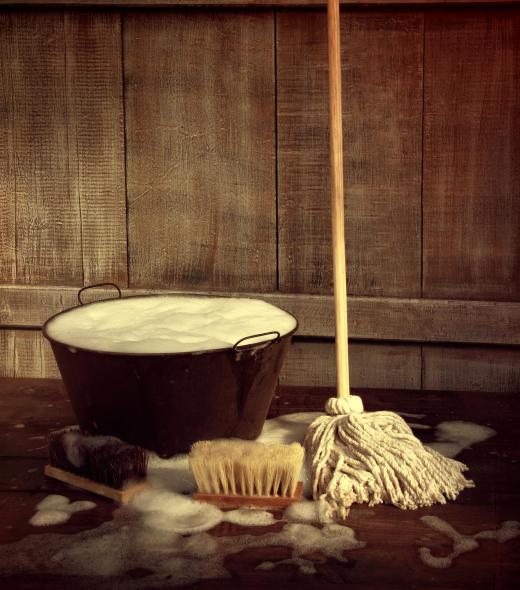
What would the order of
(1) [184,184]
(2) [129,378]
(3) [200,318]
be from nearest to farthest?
(2) [129,378]
(3) [200,318]
(1) [184,184]

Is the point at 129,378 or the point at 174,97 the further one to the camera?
the point at 174,97

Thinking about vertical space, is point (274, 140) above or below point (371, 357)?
above

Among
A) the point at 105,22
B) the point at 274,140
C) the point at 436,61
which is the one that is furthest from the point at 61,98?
the point at 436,61

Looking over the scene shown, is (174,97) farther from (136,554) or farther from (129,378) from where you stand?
(136,554)

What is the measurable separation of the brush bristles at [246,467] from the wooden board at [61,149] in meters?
0.95

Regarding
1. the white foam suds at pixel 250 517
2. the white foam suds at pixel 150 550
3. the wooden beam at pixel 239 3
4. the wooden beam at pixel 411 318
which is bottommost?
the white foam suds at pixel 150 550

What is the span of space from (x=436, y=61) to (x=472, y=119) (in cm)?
17

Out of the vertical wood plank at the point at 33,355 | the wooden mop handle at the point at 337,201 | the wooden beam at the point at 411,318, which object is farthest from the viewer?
the vertical wood plank at the point at 33,355

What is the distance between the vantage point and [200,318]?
2.12 meters

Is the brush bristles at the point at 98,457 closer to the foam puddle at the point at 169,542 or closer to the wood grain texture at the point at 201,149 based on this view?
the foam puddle at the point at 169,542

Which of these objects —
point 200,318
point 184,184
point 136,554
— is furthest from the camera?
point 184,184

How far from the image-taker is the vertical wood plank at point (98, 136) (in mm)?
2523

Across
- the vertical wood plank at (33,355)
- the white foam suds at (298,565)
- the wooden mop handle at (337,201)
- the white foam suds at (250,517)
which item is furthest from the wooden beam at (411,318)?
the white foam suds at (298,565)

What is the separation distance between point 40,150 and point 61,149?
6cm
